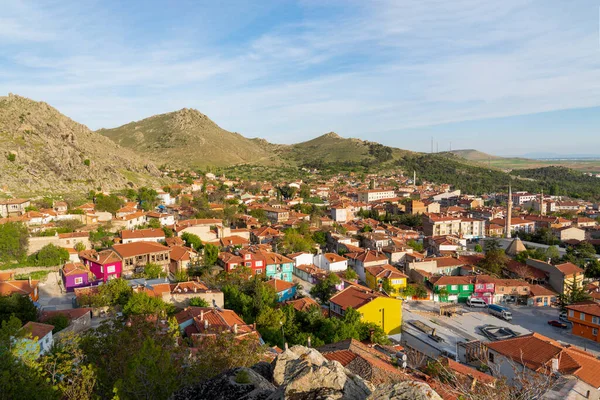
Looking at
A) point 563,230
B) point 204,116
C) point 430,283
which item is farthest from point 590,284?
point 204,116

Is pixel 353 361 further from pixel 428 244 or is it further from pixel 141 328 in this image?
pixel 428 244

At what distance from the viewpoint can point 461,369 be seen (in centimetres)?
1370

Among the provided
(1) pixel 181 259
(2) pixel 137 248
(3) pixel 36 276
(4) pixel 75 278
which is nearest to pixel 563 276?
(1) pixel 181 259

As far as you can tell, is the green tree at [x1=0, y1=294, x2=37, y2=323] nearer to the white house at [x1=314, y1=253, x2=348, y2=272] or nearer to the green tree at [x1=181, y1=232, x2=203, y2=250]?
the green tree at [x1=181, y1=232, x2=203, y2=250]

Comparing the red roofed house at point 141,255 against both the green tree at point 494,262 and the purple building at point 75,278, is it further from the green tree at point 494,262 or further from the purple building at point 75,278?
the green tree at point 494,262

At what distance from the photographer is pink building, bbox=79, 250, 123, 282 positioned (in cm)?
2728

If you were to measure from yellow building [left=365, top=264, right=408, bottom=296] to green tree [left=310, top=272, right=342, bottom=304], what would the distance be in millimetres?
3854

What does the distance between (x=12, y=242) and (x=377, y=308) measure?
81.7ft

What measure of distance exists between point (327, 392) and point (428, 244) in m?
44.5

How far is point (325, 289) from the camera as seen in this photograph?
1056 inches

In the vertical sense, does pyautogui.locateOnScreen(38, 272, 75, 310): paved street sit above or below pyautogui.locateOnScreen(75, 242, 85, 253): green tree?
below

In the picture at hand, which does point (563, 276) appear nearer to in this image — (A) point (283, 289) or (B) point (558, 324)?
(B) point (558, 324)

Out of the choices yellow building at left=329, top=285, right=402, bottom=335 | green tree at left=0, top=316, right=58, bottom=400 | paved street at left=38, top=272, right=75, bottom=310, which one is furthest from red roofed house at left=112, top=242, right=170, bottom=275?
green tree at left=0, top=316, right=58, bottom=400

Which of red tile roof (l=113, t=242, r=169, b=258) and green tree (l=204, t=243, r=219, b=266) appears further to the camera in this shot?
green tree (l=204, t=243, r=219, b=266)
